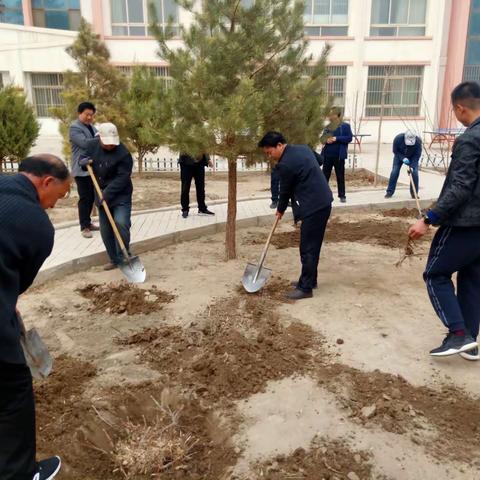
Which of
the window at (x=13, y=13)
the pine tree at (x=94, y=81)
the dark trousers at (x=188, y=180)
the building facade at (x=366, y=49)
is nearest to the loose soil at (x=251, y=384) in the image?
the dark trousers at (x=188, y=180)

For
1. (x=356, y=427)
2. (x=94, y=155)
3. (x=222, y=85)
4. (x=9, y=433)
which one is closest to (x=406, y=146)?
(x=222, y=85)

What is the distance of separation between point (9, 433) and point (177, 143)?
10.7ft

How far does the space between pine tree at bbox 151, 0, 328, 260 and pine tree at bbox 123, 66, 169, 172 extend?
0.15 metres

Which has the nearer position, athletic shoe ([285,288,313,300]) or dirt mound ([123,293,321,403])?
dirt mound ([123,293,321,403])

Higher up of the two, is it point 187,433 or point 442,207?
point 442,207

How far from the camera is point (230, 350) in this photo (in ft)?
10.8

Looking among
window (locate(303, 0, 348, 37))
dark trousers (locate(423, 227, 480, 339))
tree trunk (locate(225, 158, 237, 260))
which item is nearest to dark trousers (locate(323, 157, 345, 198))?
tree trunk (locate(225, 158, 237, 260))

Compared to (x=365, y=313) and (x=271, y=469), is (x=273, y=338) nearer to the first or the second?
(x=365, y=313)

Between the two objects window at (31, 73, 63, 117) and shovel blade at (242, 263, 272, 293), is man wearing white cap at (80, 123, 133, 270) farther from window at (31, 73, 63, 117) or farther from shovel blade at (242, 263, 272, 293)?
window at (31, 73, 63, 117)

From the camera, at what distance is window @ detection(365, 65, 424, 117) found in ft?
68.6

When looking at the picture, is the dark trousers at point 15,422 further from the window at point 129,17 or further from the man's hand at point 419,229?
the window at point 129,17

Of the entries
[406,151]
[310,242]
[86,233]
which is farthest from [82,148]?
[406,151]

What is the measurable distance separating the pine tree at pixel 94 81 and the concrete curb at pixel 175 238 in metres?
4.14

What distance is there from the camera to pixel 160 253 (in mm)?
5793
